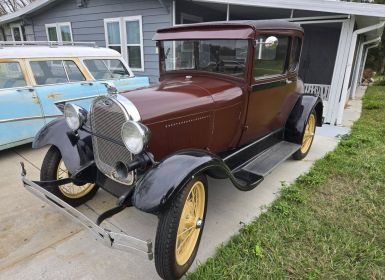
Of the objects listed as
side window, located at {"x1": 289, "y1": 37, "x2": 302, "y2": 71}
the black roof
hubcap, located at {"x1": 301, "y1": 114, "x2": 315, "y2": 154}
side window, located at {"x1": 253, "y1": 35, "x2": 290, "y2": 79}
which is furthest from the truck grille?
hubcap, located at {"x1": 301, "y1": 114, "x2": 315, "y2": 154}

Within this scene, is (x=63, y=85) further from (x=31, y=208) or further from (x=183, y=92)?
(x=183, y=92)

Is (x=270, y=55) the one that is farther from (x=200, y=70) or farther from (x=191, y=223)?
(x=191, y=223)

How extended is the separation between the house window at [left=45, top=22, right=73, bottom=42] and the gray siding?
0.46ft

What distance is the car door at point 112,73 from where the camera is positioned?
549 cm

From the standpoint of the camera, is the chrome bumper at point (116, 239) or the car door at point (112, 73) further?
the car door at point (112, 73)

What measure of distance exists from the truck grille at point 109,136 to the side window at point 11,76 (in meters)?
2.75

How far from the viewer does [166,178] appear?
2000 millimetres

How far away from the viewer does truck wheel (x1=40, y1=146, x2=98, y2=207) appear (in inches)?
114

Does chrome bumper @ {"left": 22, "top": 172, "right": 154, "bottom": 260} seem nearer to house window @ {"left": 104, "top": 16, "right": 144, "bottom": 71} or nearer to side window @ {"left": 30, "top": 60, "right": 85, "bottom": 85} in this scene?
side window @ {"left": 30, "top": 60, "right": 85, "bottom": 85}

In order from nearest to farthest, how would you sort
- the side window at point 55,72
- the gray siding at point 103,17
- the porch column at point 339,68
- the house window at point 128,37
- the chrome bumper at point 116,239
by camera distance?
the chrome bumper at point 116,239
the side window at point 55,72
the porch column at point 339,68
the gray siding at point 103,17
the house window at point 128,37

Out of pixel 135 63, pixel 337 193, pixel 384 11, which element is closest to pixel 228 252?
pixel 337 193

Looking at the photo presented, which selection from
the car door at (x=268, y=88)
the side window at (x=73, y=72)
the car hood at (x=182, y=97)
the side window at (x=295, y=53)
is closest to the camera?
the car hood at (x=182, y=97)

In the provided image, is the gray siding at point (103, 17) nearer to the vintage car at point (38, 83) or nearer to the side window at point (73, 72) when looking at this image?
the vintage car at point (38, 83)

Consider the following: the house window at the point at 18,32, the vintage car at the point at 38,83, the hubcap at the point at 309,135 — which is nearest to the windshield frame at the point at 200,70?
the vintage car at the point at 38,83
